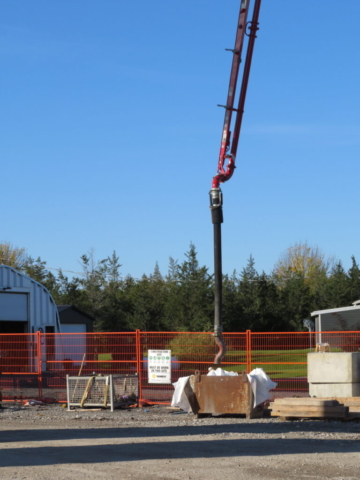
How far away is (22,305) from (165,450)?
68.3 feet

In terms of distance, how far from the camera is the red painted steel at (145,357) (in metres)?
19.2

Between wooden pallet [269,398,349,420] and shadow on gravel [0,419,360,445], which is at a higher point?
wooden pallet [269,398,349,420]

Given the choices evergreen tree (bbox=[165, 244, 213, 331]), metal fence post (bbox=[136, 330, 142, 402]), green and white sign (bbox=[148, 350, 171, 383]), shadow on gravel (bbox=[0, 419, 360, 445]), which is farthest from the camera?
evergreen tree (bbox=[165, 244, 213, 331])

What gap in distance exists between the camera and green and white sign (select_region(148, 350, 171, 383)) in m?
18.8

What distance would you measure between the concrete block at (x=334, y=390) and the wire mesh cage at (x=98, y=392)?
14.7 feet

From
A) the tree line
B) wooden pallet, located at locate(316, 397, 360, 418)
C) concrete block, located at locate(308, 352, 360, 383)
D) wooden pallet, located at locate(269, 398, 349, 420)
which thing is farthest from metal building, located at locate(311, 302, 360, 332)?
wooden pallet, located at locate(269, 398, 349, 420)

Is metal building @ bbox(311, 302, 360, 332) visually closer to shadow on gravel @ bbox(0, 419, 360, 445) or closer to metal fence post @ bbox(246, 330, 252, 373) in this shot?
metal fence post @ bbox(246, 330, 252, 373)

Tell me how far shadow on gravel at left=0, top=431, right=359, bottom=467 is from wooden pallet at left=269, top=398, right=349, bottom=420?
281 centimetres

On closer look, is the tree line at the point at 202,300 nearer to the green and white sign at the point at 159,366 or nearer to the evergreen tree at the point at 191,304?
the evergreen tree at the point at 191,304

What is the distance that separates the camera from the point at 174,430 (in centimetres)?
1393

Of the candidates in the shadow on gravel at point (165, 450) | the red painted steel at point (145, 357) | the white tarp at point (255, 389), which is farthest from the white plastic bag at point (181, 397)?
the shadow on gravel at point (165, 450)

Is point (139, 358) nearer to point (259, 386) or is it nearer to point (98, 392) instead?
point (98, 392)

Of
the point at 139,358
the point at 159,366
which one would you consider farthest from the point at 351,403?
the point at 139,358

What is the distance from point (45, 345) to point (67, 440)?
9.38m
